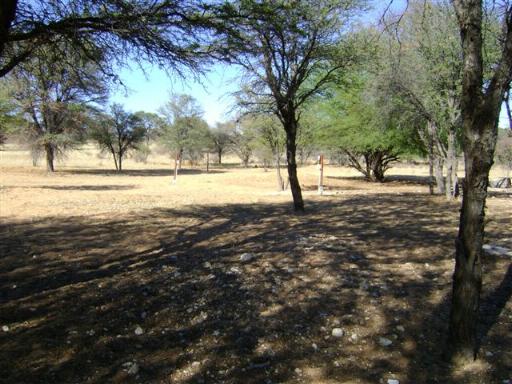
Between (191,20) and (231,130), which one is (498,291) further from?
(231,130)

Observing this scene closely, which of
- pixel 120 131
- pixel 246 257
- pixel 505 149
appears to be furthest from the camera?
pixel 120 131

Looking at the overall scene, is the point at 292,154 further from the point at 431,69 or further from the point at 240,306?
the point at 240,306

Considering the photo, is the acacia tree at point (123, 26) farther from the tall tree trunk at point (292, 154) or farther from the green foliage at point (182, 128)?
Answer: the green foliage at point (182, 128)

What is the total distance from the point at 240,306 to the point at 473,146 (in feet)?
8.97

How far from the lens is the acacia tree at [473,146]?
2.90 metres

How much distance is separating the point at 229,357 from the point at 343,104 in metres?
24.9

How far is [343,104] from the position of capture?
26.5 metres

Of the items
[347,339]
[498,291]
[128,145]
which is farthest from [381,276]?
[128,145]

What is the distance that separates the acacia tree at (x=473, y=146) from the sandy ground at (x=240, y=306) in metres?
0.47

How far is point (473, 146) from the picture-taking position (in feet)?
9.83

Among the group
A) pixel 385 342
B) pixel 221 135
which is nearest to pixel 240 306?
pixel 385 342

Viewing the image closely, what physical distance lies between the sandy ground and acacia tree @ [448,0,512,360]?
1.54ft

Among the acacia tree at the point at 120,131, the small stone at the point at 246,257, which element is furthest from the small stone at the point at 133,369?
the acacia tree at the point at 120,131

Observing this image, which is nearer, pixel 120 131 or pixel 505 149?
pixel 505 149
